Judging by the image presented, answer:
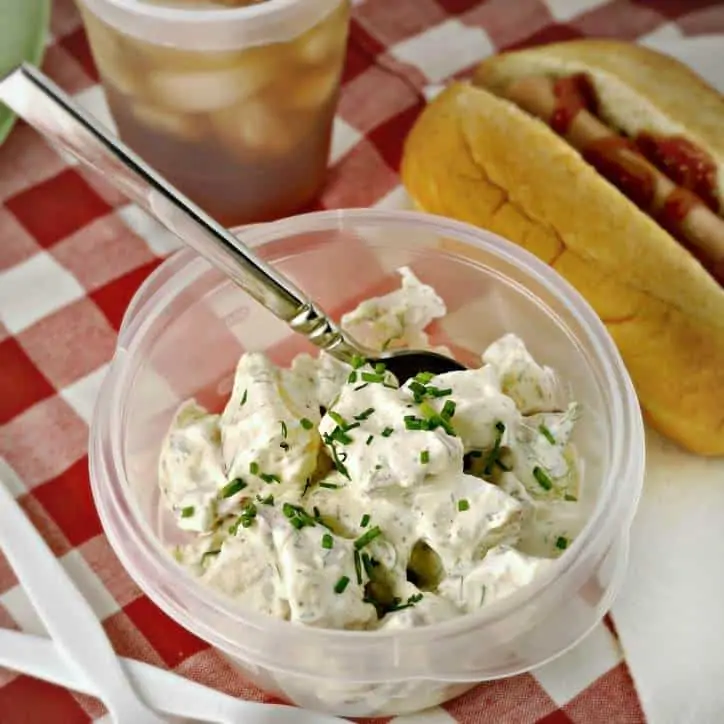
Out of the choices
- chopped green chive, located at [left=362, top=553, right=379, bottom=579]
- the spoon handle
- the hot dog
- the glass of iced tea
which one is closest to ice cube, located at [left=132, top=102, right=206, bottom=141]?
the glass of iced tea

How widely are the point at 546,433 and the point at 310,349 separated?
0.35 m

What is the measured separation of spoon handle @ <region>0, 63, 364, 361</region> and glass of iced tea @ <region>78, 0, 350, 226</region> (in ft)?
0.82

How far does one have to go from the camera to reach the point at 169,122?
1476mm

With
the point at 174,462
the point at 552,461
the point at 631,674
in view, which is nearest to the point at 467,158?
the point at 552,461

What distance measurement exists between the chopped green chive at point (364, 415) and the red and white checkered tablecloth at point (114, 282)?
0.33 metres

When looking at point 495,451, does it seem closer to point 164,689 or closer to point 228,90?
point 164,689

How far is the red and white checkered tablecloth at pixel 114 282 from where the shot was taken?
125 centimetres

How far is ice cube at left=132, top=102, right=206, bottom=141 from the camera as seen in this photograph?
4.80 ft

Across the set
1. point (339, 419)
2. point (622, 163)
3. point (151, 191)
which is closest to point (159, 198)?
point (151, 191)

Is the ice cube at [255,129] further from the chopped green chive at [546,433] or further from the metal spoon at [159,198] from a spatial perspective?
the chopped green chive at [546,433]

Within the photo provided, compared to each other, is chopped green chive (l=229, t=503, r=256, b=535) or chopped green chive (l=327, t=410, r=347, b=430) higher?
chopped green chive (l=327, t=410, r=347, b=430)

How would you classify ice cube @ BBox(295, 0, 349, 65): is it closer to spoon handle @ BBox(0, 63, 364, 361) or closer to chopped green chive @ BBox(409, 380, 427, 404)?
spoon handle @ BBox(0, 63, 364, 361)

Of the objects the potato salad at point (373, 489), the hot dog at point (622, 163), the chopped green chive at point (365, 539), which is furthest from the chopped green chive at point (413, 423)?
the hot dog at point (622, 163)

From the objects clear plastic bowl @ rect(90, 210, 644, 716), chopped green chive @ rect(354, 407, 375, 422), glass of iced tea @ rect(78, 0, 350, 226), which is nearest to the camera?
clear plastic bowl @ rect(90, 210, 644, 716)
